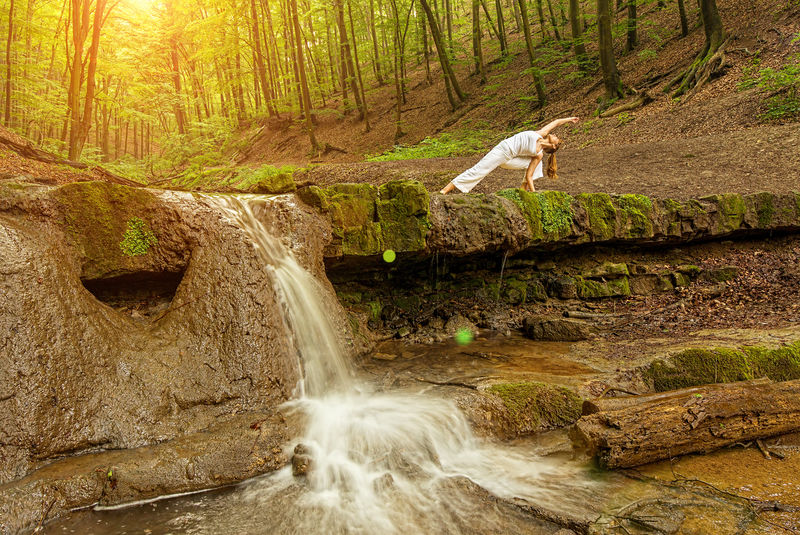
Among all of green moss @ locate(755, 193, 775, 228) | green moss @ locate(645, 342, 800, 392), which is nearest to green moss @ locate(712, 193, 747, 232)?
green moss @ locate(755, 193, 775, 228)

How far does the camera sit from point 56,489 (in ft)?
8.80

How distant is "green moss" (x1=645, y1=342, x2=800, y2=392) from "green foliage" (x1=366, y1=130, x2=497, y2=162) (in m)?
10.7

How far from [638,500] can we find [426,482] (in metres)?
1.43

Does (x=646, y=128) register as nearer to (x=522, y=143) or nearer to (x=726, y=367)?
(x=522, y=143)

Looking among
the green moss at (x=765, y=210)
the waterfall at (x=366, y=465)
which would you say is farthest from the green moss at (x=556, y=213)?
the green moss at (x=765, y=210)

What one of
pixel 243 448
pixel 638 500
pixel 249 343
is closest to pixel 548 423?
pixel 638 500

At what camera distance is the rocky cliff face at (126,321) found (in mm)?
3080

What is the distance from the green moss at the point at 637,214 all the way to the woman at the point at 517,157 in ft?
5.11

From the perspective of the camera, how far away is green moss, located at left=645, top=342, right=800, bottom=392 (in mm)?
3906

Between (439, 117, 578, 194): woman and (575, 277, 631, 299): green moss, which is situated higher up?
(439, 117, 578, 194): woman

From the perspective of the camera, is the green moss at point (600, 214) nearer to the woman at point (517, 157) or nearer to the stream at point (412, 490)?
the woman at point (517, 157)

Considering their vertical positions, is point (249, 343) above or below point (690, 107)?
below

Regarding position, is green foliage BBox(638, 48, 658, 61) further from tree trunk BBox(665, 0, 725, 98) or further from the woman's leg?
the woman's leg

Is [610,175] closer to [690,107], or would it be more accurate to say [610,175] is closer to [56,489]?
[690,107]
